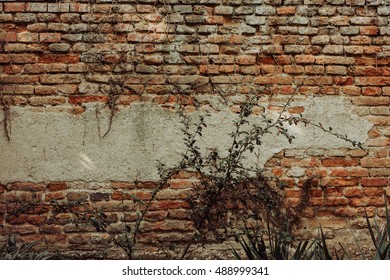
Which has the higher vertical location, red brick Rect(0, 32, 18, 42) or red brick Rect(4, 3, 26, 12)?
red brick Rect(4, 3, 26, 12)

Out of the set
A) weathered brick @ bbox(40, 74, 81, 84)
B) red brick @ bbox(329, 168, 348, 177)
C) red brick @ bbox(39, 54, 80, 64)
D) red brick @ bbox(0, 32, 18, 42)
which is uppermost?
red brick @ bbox(0, 32, 18, 42)

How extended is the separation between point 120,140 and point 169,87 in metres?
0.61

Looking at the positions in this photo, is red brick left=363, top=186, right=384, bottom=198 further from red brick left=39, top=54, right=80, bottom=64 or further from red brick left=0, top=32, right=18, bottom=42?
red brick left=0, top=32, right=18, bottom=42

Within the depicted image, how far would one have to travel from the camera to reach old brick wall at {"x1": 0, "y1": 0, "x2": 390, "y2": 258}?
152 inches

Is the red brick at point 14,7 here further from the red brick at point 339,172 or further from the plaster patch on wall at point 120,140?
the red brick at point 339,172

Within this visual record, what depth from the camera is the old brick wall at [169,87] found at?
386cm

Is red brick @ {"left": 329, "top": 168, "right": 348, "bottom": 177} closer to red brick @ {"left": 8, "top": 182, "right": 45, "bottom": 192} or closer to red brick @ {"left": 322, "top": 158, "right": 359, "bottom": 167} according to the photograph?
red brick @ {"left": 322, "top": 158, "right": 359, "bottom": 167}

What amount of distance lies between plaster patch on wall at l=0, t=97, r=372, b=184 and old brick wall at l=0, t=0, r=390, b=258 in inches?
0.5

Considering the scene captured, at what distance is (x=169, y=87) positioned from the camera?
12.9 feet

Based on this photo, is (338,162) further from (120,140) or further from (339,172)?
(120,140)

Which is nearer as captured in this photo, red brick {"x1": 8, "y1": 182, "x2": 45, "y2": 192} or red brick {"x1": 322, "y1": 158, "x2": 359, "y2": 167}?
red brick {"x1": 8, "y1": 182, "x2": 45, "y2": 192}

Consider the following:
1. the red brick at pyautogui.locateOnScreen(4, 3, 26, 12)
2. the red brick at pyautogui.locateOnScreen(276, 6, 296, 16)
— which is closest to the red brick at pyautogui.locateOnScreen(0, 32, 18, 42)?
the red brick at pyautogui.locateOnScreen(4, 3, 26, 12)

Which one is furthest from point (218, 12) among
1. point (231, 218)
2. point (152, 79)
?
point (231, 218)

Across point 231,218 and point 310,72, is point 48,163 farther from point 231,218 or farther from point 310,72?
point 310,72
